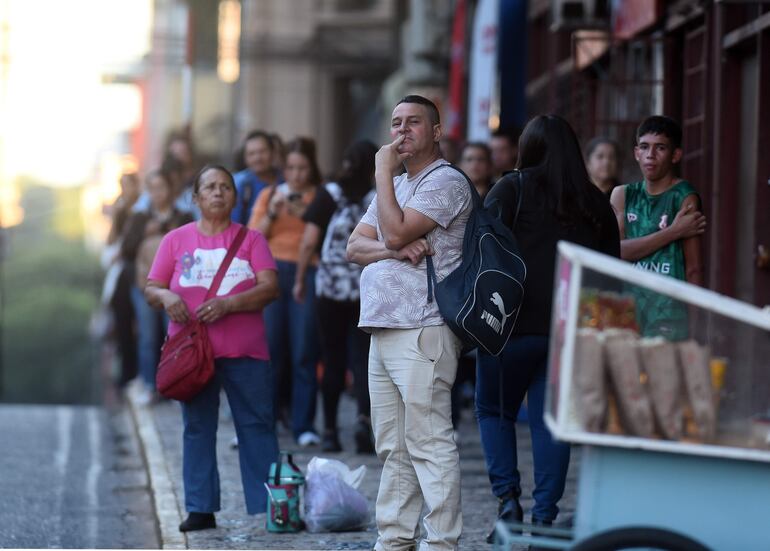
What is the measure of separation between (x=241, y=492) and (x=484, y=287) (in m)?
3.45

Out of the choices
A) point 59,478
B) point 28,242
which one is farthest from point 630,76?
point 28,242

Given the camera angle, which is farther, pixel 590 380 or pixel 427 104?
pixel 427 104

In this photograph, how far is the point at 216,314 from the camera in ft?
25.8

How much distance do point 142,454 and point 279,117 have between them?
33453 millimetres

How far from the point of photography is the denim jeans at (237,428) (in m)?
8.02

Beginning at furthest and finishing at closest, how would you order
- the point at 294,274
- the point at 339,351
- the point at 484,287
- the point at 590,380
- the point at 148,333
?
the point at 148,333
the point at 294,274
the point at 339,351
the point at 484,287
the point at 590,380

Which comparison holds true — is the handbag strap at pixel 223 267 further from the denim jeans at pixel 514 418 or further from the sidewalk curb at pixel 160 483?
the denim jeans at pixel 514 418

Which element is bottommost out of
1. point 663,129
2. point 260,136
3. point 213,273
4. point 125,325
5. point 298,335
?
point 125,325

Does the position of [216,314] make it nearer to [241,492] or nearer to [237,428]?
[237,428]

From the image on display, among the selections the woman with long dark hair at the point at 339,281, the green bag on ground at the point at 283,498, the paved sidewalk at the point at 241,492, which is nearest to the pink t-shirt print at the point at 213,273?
the green bag on ground at the point at 283,498

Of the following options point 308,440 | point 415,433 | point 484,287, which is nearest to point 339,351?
point 308,440

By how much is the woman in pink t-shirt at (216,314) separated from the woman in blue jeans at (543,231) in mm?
1571

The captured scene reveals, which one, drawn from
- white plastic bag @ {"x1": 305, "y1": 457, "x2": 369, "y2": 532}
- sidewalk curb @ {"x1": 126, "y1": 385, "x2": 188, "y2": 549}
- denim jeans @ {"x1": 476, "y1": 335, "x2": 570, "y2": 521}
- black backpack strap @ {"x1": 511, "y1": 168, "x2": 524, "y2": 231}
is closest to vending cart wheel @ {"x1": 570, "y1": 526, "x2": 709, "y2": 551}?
denim jeans @ {"x1": 476, "y1": 335, "x2": 570, "y2": 521}

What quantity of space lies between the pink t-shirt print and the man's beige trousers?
1.50m
